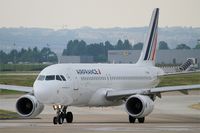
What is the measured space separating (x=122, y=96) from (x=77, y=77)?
140 inches

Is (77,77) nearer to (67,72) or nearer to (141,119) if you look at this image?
(67,72)

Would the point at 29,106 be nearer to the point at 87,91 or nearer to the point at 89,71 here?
the point at 87,91

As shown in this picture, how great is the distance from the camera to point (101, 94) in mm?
56031

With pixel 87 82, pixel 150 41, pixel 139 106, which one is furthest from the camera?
pixel 150 41

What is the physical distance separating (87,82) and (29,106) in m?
4.14

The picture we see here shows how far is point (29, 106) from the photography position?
55.2 meters

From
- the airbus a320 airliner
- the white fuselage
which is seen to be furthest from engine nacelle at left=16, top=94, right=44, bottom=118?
the white fuselage

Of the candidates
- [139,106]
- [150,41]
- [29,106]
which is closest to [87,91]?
[139,106]

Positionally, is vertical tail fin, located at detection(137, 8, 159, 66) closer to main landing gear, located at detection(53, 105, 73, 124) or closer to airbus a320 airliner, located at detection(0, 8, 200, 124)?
airbus a320 airliner, located at detection(0, 8, 200, 124)

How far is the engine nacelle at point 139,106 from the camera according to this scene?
52969mm

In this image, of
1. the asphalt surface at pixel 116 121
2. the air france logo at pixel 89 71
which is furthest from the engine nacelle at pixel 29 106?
the air france logo at pixel 89 71

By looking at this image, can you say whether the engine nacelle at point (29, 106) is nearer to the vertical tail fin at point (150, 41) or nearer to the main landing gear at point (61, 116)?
the main landing gear at point (61, 116)

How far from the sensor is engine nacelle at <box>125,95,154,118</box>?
5297cm

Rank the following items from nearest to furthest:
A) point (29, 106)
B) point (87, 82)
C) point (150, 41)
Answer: point (87, 82), point (29, 106), point (150, 41)
